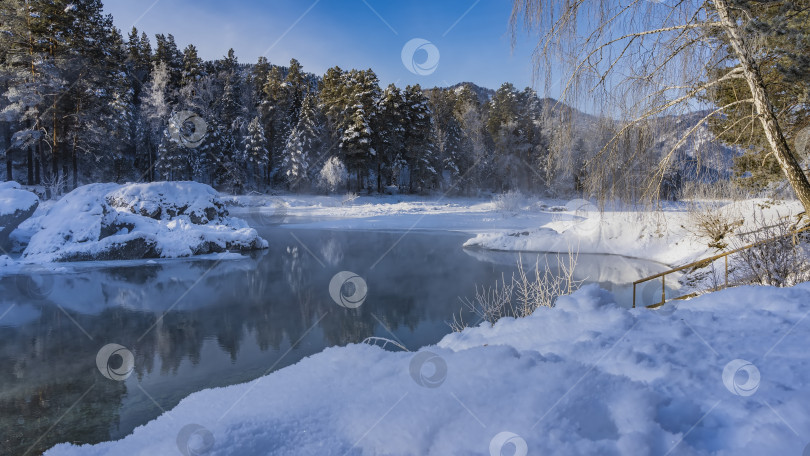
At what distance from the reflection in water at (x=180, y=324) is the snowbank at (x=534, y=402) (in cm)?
367

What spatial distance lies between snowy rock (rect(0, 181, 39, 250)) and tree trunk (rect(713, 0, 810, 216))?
19172 mm

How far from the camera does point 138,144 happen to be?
122ft

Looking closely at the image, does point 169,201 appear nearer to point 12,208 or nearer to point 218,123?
point 12,208

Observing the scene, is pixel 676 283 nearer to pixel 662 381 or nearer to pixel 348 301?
pixel 348 301

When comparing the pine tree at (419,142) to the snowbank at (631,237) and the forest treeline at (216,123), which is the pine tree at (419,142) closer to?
the forest treeline at (216,123)

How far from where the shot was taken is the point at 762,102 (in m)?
3.99

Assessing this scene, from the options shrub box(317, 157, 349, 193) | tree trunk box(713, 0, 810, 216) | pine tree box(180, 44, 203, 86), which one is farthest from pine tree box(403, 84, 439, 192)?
tree trunk box(713, 0, 810, 216)

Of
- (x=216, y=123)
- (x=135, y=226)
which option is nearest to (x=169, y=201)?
(x=135, y=226)

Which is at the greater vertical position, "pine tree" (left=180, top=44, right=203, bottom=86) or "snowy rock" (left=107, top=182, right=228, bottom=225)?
"pine tree" (left=180, top=44, right=203, bottom=86)

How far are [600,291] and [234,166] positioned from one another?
125 ft

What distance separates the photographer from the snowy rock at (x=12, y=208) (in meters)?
14.2

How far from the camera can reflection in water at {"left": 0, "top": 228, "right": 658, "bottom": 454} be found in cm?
515

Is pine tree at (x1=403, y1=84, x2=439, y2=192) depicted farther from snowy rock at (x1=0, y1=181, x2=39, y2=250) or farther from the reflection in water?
snowy rock at (x1=0, y1=181, x2=39, y2=250)

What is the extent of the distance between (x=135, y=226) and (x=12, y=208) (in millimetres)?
4073
